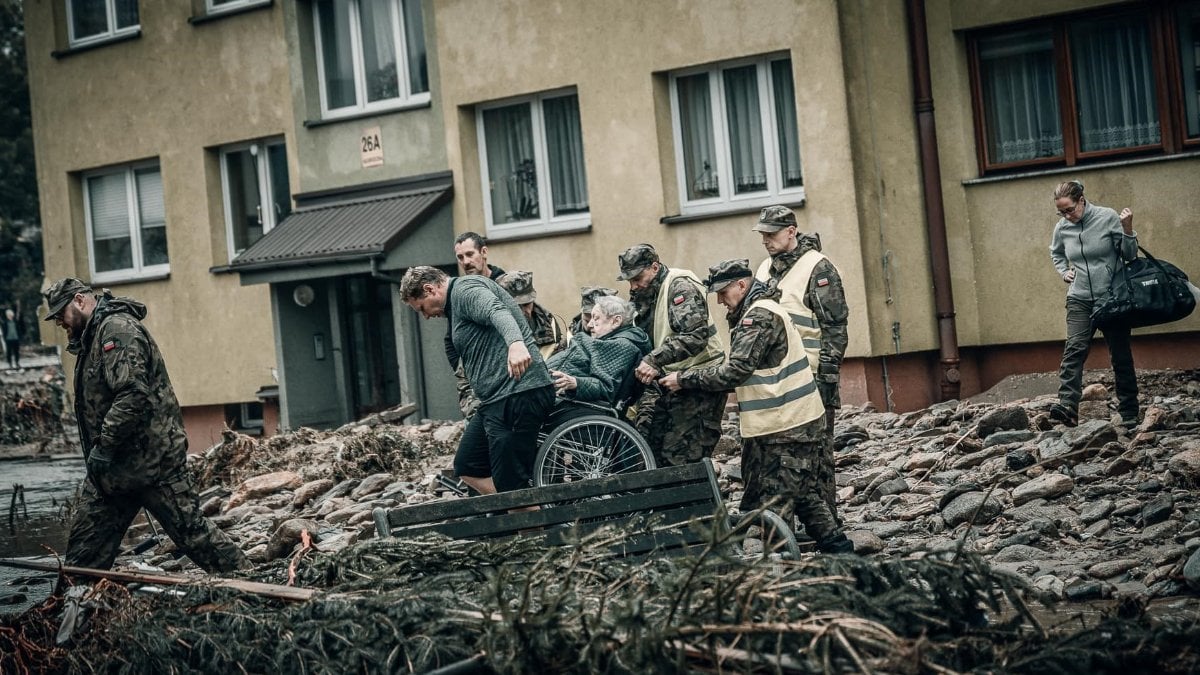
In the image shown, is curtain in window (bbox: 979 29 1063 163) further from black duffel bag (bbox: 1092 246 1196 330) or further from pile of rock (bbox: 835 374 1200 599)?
black duffel bag (bbox: 1092 246 1196 330)

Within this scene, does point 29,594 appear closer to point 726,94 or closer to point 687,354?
point 687,354

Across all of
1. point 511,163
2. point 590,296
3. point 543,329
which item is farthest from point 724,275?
point 511,163

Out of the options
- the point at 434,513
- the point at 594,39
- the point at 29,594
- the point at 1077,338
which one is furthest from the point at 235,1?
the point at 434,513

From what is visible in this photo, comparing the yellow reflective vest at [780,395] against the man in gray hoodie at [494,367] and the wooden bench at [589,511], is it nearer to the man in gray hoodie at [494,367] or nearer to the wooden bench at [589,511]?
the man in gray hoodie at [494,367]

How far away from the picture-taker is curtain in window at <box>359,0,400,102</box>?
759 inches

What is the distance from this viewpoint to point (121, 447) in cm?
870

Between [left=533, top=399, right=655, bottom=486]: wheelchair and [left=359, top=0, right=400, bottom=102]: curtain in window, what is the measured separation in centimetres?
1078

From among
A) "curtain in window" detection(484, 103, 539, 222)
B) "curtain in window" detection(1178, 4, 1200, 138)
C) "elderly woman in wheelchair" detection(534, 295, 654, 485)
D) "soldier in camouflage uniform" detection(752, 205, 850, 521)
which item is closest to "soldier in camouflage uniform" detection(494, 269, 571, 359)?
A: "elderly woman in wheelchair" detection(534, 295, 654, 485)

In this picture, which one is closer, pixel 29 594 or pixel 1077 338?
pixel 29 594

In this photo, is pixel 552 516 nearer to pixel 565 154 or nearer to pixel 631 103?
pixel 631 103

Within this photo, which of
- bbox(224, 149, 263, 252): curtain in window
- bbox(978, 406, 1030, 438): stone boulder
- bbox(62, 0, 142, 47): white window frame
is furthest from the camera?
bbox(62, 0, 142, 47): white window frame

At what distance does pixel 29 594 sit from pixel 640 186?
8615mm

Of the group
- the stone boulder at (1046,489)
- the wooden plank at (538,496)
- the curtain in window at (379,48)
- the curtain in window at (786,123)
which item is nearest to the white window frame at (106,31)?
the curtain in window at (379,48)

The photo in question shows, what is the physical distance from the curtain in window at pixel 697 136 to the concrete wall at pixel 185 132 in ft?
19.6
